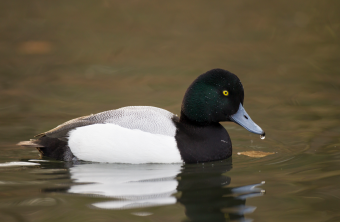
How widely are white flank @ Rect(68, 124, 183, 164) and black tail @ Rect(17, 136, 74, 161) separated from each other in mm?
172

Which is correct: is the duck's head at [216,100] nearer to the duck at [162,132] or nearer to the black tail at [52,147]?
the duck at [162,132]

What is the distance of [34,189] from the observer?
4961 mm

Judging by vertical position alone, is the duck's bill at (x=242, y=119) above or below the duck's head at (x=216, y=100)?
below

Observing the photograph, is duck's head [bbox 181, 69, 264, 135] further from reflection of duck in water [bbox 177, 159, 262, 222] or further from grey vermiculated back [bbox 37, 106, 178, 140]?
reflection of duck in water [bbox 177, 159, 262, 222]

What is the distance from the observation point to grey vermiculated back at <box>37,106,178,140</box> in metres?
5.94

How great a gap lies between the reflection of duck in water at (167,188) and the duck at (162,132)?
0.13 meters

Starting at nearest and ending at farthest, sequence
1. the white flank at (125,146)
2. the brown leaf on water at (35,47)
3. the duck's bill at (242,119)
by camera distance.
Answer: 1. the white flank at (125,146)
2. the duck's bill at (242,119)
3. the brown leaf on water at (35,47)

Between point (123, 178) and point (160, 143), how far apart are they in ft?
2.27

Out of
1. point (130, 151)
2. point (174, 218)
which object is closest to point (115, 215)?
point (174, 218)

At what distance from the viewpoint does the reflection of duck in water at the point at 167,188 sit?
174 inches

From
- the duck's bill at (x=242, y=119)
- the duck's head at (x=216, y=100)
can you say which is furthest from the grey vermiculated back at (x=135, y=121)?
the duck's bill at (x=242, y=119)

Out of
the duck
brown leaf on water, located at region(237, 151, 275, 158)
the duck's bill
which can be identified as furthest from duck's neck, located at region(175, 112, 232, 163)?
brown leaf on water, located at region(237, 151, 275, 158)

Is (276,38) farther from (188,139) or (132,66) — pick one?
(188,139)

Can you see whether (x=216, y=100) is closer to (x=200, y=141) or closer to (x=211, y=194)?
(x=200, y=141)
